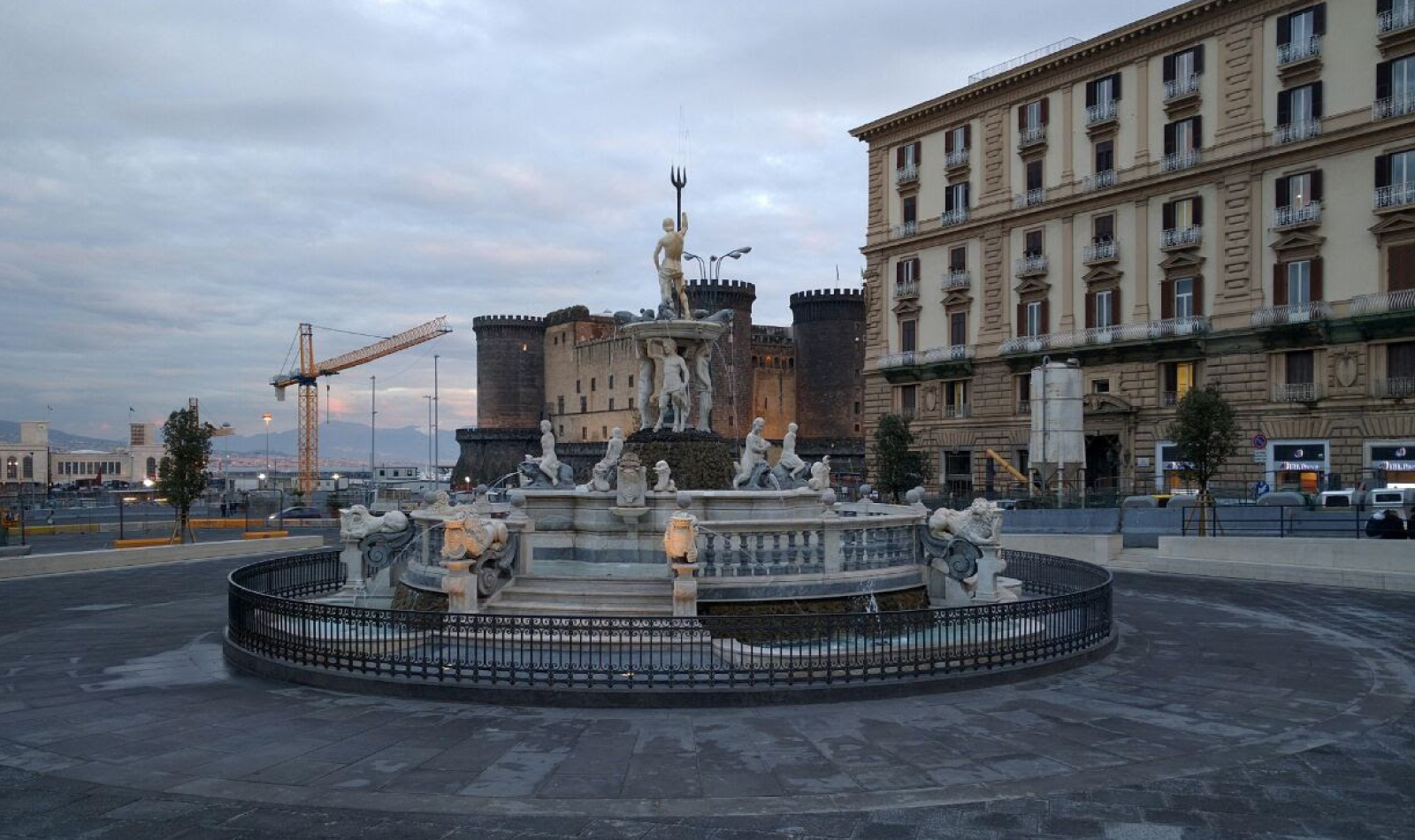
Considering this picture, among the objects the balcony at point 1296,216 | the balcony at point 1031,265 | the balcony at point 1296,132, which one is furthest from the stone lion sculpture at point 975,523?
the balcony at point 1031,265

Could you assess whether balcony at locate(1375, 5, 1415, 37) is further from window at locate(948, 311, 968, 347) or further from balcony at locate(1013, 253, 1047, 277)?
window at locate(948, 311, 968, 347)

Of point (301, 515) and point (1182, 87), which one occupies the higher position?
point (1182, 87)

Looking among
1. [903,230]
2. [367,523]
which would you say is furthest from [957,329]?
[367,523]

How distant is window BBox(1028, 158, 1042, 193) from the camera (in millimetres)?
47188

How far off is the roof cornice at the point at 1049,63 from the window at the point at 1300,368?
14.1 metres

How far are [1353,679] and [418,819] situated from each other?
1137 centimetres

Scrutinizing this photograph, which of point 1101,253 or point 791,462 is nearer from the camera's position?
point 791,462

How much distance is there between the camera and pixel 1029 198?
47188 mm

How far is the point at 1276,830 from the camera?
752 centimetres

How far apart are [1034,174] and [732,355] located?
1633 inches

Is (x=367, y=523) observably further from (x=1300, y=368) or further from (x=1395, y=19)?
(x=1395, y=19)

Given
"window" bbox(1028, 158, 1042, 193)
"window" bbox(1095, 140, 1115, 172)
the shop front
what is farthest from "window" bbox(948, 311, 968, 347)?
the shop front

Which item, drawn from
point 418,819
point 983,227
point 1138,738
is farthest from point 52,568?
point 983,227

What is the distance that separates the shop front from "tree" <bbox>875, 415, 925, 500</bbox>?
14469mm
